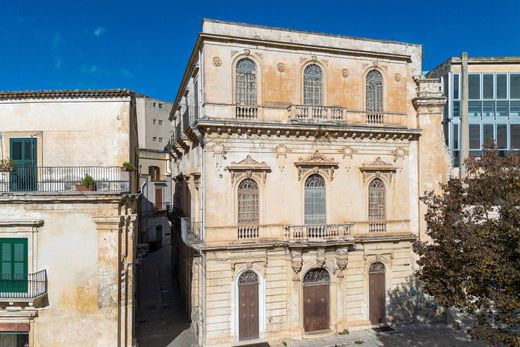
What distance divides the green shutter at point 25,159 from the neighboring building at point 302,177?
21.5 ft

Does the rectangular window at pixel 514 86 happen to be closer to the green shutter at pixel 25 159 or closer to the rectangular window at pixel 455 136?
the rectangular window at pixel 455 136

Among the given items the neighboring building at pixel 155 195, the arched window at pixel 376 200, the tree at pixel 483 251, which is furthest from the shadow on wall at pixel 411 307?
the neighboring building at pixel 155 195

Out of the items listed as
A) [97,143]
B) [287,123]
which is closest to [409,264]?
[287,123]

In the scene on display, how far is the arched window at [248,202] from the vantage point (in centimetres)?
1689

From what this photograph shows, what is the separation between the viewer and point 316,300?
17547 mm

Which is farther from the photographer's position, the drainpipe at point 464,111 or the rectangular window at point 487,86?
the rectangular window at point 487,86

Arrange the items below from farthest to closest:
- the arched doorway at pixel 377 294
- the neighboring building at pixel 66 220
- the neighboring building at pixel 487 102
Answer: the neighboring building at pixel 487 102
the arched doorway at pixel 377 294
the neighboring building at pixel 66 220

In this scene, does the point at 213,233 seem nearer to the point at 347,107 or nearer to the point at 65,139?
the point at 65,139

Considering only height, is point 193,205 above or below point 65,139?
below

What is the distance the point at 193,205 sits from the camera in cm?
1916

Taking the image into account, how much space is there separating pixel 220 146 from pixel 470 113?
17881 millimetres

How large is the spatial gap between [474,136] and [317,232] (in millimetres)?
14654

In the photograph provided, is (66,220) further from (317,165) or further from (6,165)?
(317,165)

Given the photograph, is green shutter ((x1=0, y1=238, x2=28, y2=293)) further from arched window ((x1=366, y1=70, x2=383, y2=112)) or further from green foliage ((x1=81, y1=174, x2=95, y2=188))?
arched window ((x1=366, y1=70, x2=383, y2=112))
